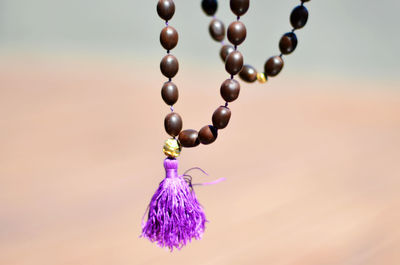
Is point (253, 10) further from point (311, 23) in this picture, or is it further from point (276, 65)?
point (276, 65)

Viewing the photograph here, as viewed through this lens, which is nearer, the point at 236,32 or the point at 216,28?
the point at 236,32

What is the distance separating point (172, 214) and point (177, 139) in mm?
91

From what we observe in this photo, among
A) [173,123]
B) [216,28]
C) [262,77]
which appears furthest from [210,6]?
[173,123]

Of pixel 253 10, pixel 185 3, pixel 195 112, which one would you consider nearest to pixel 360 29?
pixel 253 10

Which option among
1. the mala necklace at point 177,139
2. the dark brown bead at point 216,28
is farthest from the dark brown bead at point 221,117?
the dark brown bead at point 216,28

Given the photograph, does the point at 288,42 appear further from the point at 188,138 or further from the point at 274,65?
the point at 188,138

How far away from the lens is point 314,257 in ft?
3.47

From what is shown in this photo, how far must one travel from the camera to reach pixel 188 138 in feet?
1.97

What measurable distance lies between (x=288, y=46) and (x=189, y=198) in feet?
0.78

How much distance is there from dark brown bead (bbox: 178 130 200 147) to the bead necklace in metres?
0.12

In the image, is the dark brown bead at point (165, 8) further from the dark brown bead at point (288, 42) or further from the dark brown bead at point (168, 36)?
the dark brown bead at point (288, 42)

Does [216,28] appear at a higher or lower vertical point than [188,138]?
higher

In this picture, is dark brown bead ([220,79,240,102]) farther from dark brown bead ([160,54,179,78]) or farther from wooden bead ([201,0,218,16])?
wooden bead ([201,0,218,16])

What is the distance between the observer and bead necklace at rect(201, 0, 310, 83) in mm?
649
